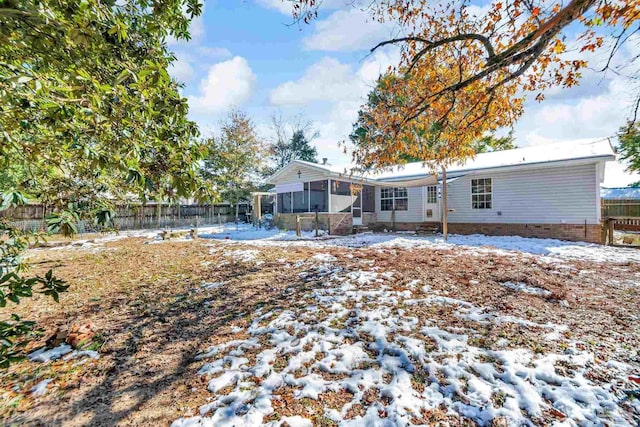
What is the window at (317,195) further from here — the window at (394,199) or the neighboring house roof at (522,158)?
the window at (394,199)

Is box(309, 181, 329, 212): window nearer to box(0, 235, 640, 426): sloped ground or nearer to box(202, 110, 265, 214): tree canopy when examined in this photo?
box(202, 110, 265, 214): tree canopy

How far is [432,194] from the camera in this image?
14234mm

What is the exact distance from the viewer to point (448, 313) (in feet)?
11.9

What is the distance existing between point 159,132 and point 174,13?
5.25 feet

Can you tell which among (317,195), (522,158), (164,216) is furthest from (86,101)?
(164,216)

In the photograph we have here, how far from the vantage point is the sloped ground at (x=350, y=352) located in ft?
7.20

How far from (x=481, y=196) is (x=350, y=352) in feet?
39.5

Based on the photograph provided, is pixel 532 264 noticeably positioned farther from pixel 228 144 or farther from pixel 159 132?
pixel 228 144

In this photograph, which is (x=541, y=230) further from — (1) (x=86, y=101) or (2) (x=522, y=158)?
(1) (x=86, y=101)

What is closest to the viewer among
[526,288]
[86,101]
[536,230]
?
[86,101]

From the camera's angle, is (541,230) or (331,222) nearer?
(541,230)

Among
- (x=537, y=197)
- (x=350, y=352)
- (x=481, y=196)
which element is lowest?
(x=350, y=352)

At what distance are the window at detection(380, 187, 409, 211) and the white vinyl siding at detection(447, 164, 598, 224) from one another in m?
2.45

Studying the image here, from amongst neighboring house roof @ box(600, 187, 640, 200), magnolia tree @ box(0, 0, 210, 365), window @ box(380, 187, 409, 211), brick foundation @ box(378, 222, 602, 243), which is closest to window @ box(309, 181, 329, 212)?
window @ box(380, 187, 409, 211)
